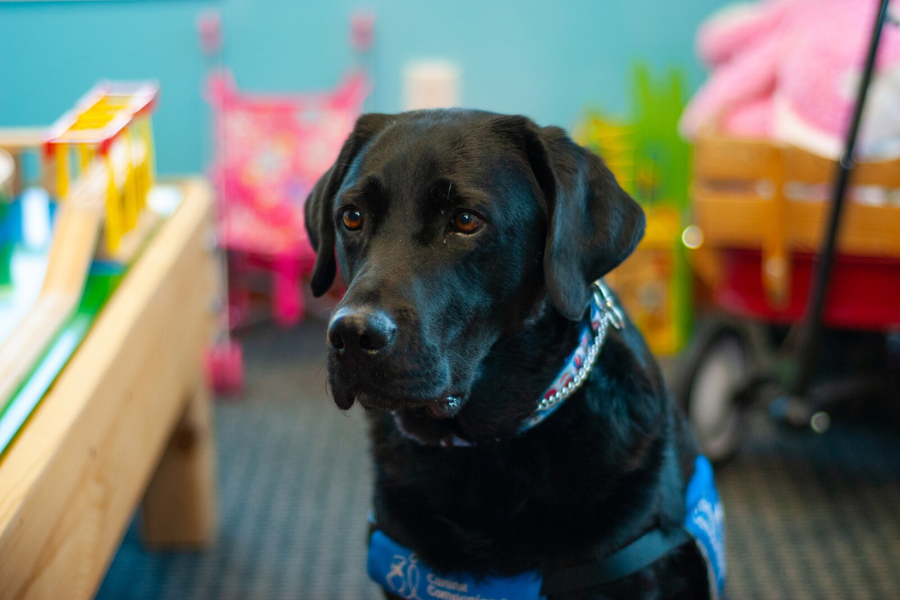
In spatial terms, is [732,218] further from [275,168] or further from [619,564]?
[275,168]

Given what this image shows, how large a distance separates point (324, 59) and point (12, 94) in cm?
120

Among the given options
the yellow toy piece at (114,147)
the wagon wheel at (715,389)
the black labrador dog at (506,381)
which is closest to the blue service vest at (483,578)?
the black labrador dog at (506,381)

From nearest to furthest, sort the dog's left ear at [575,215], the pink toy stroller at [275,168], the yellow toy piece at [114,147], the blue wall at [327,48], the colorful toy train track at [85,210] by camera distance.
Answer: the dog's left ear at [575,215], the colorful toy train track at [85,210], the yellow toy piece at [114,147], the pink toy stroller at [275,168], the blue wall at [327,48]

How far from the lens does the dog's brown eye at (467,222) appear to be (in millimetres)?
985

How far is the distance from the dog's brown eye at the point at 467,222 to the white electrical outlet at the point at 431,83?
2269mm

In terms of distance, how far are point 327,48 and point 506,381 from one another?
245cm

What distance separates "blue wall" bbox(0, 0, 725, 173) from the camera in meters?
3.14

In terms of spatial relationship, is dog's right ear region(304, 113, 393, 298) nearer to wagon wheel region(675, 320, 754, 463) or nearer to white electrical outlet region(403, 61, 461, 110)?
wagon wheel region(675, 320, 754, 463)

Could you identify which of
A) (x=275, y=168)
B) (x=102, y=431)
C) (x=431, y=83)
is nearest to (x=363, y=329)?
(x=102, y=431)

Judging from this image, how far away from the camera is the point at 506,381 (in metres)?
1.06

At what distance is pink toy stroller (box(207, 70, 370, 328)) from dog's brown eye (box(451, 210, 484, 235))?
74.3 inches

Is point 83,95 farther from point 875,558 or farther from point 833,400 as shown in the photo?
point 875,558

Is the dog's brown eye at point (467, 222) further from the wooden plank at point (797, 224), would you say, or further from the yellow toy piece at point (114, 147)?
the wooden plank at point (797, 224)

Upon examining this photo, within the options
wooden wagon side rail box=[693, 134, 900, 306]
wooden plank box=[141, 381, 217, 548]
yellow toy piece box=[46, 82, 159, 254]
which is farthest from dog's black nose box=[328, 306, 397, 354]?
wooden wagon side rail box=[693, 134, 900, 306]
